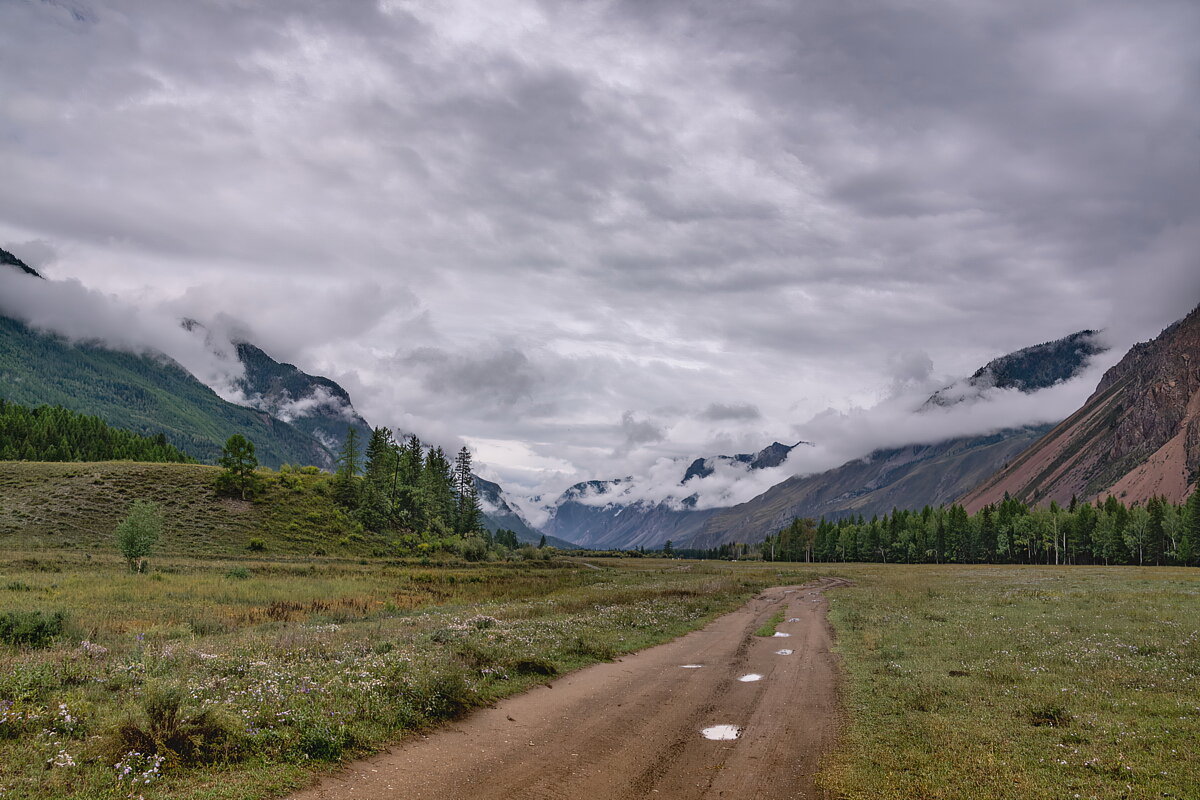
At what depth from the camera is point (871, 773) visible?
37.3 ft

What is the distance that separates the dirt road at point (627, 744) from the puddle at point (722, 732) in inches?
4.6

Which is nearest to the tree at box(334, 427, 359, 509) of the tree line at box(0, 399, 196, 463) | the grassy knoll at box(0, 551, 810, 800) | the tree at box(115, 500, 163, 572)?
the tree line at box(0, 399, 196, 463)

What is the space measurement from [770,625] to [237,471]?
94203mm

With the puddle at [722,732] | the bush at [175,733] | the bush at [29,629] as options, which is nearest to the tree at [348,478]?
the bush at [29,629]

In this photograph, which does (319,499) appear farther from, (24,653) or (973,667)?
(973,667)

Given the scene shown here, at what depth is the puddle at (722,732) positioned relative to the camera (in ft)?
45.1

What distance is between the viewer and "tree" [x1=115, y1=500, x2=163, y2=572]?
51.7m

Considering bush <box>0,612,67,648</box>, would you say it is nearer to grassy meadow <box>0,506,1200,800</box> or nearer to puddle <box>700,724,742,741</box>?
grassy meadow <box>0,506,1200,800</box>

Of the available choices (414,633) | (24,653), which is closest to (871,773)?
(414,633)

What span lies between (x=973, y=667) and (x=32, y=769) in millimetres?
23367

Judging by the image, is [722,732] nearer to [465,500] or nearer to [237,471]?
[237,471]

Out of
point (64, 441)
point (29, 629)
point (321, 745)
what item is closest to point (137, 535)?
point (29, 629)

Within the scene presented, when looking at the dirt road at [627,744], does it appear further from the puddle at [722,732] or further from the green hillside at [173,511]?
the green hillside at [173,511]

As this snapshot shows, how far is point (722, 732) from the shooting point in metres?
14.1
